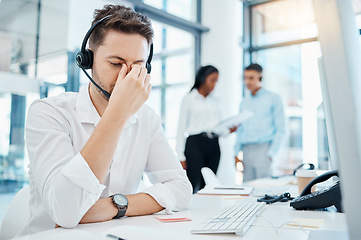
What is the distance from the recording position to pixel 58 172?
927mm

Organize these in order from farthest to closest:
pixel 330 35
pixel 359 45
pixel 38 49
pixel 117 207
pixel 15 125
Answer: pixel 38 49, pixel 15 125, pixel 117 207, pixel 359 45, pixel 330 35

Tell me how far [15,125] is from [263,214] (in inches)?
98.6

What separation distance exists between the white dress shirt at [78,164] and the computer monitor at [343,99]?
65 centimetres

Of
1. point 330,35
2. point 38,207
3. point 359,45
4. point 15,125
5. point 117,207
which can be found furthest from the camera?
point 15,125

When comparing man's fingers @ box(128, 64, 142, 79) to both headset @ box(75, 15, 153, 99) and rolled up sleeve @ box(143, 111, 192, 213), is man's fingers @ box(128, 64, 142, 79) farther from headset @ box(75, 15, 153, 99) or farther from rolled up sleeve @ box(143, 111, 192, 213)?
rolled up sleeve @ box(143, 111, 192, 213)

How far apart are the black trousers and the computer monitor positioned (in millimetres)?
2799

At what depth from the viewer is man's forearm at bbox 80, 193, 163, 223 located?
0.92m

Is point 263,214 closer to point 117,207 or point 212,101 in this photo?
point 117,207

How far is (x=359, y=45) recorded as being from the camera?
55 cm

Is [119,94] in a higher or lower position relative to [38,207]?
higher

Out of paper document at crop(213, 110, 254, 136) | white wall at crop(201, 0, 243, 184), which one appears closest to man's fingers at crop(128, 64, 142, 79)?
paper document at crop(213, 110, 254, 136)

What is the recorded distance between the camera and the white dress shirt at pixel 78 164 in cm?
88

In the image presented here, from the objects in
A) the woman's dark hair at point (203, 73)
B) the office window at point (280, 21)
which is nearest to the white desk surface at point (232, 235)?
the woman's dark hair at point (203, 73)

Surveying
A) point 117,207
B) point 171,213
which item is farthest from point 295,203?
point 117,207
